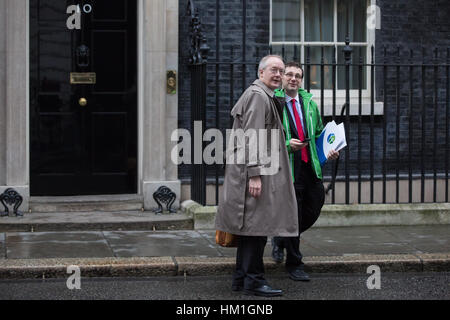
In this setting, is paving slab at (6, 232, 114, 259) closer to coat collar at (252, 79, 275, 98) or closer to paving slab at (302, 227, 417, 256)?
paving slab at (302, 227, 417, 256)

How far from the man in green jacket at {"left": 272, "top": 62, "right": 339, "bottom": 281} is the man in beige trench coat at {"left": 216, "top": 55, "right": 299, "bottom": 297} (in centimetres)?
45

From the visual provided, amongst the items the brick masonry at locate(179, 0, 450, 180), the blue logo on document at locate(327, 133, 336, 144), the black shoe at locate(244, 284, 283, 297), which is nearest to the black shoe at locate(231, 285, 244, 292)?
the black shoe at locate(244, 284, 283, 297)

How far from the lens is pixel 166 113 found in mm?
10297

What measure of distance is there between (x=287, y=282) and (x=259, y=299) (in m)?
0.75

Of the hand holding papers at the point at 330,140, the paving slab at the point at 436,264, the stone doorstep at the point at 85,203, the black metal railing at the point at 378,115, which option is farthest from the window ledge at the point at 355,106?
the hand holding papers at the point at 330,140

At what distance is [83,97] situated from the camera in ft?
34.1

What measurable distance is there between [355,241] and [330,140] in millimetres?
1936

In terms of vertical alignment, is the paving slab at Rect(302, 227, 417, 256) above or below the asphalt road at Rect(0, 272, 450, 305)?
above

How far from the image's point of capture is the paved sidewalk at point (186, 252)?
7.52 m

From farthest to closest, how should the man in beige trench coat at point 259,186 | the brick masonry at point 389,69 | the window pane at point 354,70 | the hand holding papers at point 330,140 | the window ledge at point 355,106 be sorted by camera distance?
1. the window pane at point 354,70
2. the window ledge at point 355,106
3. the brick masonry at point 389,69
4. the hand holding papers at point 330,140
5. the man in beige trench coat at point 259,186

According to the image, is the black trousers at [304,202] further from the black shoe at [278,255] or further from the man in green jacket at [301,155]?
the black shoe at [278,255]

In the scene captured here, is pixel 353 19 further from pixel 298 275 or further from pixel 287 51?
pixel 298 275

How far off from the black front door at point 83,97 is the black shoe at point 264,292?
13.3 ft

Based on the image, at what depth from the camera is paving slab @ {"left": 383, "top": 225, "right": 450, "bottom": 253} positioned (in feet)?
28.1
